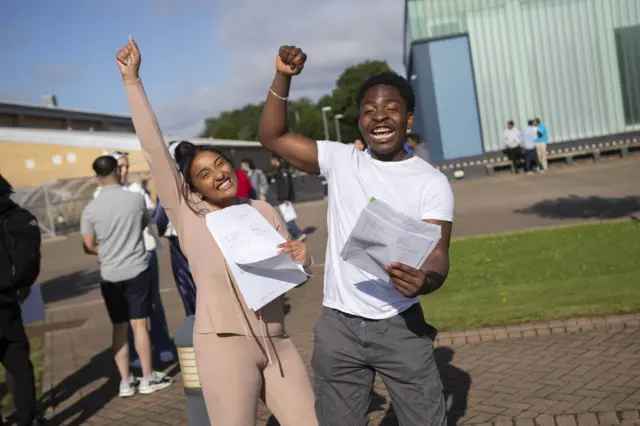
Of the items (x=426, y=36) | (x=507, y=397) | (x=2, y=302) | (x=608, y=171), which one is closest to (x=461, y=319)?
(x=507, y=397)

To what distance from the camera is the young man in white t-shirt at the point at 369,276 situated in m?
3.10

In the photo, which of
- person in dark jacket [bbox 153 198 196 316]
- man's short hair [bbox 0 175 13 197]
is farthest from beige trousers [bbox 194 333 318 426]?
man's short hair [bbox 0 175 13 197]

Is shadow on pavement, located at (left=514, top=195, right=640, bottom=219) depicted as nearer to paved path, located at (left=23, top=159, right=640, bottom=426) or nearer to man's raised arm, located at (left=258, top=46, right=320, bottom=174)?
paved path, located at (left=23, top=159, right=640, bottom=426)

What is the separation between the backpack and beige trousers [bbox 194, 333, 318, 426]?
229 cm

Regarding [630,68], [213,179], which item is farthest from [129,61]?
[630,68]

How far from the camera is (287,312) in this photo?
30.5ft

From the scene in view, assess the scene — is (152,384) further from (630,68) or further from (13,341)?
(630,68)

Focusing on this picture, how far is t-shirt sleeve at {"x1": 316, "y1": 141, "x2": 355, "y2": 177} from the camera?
10.8 ft

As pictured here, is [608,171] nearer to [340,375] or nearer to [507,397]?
[507,397]

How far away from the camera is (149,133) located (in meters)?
3.59

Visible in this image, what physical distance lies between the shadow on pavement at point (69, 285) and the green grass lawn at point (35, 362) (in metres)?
3.01

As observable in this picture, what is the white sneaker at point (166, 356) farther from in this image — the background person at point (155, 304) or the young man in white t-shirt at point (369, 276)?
the young man in white t-shirt at point (369, 276)

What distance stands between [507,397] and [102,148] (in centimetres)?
3608

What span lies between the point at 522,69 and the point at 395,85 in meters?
26.2
